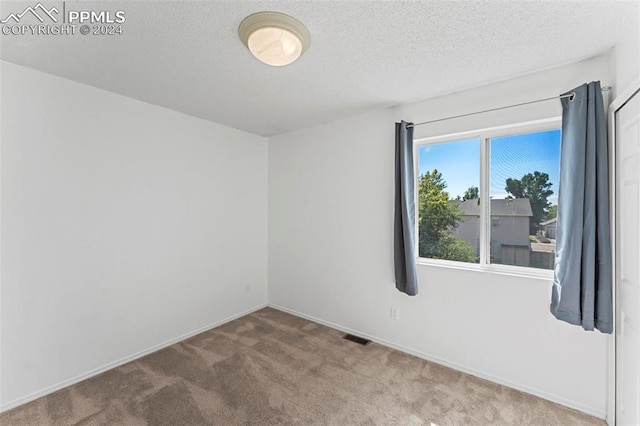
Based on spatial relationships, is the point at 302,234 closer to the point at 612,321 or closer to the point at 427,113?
the point at 427,113

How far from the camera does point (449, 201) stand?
258cm

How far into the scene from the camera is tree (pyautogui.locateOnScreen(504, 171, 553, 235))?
2137 mm

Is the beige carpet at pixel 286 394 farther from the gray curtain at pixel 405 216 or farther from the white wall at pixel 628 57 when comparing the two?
the white wall at pixel 628 57

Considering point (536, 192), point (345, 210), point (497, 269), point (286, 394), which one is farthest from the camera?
point (345, 210)

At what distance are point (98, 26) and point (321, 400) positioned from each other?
9.33 feet

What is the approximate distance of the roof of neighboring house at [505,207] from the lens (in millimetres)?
2209

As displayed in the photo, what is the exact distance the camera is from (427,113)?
2.57 m

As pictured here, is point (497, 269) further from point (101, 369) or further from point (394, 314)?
point (101, 369)

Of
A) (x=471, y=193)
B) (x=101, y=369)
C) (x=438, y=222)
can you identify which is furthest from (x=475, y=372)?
(x=101, y=369)

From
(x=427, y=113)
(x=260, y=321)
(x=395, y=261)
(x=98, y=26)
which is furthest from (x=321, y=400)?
(x=98, y=26)

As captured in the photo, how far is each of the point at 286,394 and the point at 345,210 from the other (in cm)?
186

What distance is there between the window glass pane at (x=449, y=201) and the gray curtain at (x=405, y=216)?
Result: 188 mm

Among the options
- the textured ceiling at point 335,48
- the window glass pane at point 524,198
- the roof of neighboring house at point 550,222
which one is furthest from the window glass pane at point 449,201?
the textured ceiling at point 335,48

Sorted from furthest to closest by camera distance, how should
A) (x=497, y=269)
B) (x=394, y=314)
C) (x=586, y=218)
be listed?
1. (x=394, y=314)
2. (x=497, y=269)
3. (x=586, y=218)
